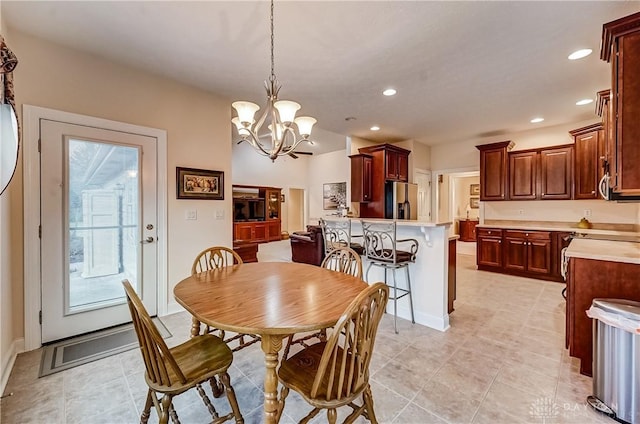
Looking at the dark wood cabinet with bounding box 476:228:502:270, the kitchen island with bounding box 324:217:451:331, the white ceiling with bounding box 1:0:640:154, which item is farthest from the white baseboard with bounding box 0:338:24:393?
the dark wood cabinet with bounding box 476:228:502:270

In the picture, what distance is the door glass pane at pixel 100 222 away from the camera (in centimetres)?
259

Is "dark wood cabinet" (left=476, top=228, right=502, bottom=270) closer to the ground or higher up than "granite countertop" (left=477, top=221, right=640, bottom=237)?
closer to the ground

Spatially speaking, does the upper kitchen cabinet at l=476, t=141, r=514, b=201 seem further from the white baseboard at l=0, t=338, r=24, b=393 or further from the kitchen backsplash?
the white baseboard at l=0, t=338, r=24, b=393

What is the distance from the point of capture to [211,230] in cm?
348

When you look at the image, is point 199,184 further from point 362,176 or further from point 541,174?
point 541,174

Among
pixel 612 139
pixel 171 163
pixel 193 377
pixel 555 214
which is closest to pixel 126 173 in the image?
pixel 171 163

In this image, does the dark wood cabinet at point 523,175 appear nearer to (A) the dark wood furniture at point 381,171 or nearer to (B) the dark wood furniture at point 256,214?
(A) the dark wood furniture at point 381,171

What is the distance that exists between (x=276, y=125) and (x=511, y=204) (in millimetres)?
5306

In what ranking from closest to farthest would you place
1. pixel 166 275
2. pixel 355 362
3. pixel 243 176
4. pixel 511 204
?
pixel 355 362 < pixel 166 275 < pixel 511 204 < pixel 243 176

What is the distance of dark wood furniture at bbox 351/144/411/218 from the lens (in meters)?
5.46

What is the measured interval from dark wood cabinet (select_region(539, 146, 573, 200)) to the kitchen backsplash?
0.99 feet

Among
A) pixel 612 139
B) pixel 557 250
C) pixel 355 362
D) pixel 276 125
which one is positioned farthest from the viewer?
pixel 557 250

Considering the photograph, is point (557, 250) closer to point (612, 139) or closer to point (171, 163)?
point (612, 139)

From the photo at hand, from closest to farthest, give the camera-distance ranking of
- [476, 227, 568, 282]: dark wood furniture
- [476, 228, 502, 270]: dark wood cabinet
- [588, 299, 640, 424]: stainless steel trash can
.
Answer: [588, 299, 640, 424]: stainless steel trash can, [476, 227, 568, 282]: dark wood furniture, [476, 228, 502, 270]: dark wood cabinet
